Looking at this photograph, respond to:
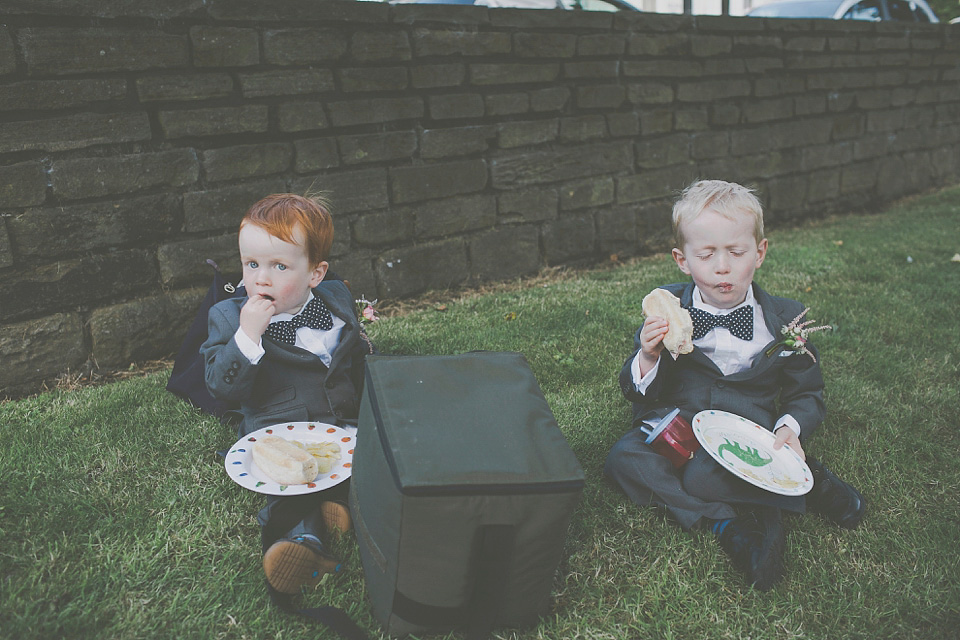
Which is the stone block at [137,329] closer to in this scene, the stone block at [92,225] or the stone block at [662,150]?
the stone block at [92,225]

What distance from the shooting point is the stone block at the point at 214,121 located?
12.2ft

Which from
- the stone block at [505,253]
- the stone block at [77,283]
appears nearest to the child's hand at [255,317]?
the stone block at [77,283]

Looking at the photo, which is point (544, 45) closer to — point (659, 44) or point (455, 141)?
point (455, 141)

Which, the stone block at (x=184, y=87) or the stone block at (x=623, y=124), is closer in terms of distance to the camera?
the stone block at (x=184, y=87)

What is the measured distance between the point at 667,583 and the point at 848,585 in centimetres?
54

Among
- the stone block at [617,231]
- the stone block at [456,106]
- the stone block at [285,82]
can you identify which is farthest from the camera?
the stone block at [617,231]

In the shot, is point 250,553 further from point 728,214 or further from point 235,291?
point 728,214

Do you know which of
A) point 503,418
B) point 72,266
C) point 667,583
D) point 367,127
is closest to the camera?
point 503,418

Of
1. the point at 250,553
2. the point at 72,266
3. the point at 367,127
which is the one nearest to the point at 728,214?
the point at 250,553

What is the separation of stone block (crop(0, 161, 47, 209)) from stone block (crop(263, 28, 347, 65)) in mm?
1302

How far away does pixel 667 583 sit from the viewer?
2154mm

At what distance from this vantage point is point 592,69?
5477 mm

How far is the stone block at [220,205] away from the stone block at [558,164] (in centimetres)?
169

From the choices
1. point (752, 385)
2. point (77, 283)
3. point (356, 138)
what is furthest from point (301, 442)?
point (356, 138)
